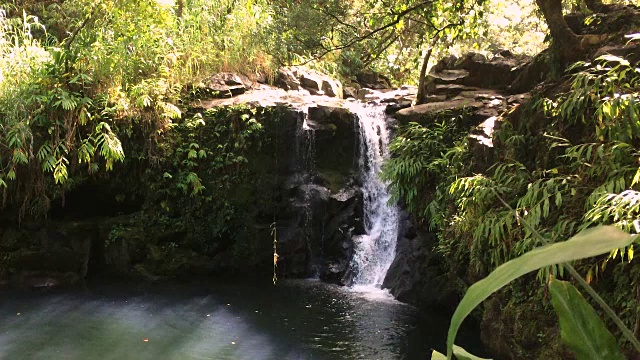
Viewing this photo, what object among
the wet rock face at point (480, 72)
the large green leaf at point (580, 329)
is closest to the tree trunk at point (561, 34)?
the wet rock face at point (480, 72)

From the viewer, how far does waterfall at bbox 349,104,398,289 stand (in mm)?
8594

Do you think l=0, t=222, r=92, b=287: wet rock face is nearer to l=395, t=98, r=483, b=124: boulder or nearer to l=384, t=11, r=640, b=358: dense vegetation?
l=395, t=98, r=483, b=124: boulder

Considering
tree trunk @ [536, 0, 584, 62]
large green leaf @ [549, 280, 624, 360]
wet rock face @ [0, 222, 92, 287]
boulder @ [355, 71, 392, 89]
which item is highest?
boulder @ [355, 71, 392, 89]

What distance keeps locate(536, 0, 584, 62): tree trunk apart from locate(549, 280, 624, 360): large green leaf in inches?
244

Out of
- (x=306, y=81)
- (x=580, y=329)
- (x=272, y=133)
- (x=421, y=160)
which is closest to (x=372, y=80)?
(x=306, y=81)

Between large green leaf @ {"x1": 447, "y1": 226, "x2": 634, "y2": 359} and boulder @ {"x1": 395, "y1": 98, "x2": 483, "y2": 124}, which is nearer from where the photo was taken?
large green leaf @ {"x1": 447, "y1": 226, "x2": 634, "y2": 359}

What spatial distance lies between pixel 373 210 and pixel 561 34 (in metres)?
4.04

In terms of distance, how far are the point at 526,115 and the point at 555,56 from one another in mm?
1137

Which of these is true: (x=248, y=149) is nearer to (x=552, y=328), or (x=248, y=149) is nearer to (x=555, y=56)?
(x=555, y=56)

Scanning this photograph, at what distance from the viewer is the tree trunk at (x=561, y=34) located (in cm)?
628

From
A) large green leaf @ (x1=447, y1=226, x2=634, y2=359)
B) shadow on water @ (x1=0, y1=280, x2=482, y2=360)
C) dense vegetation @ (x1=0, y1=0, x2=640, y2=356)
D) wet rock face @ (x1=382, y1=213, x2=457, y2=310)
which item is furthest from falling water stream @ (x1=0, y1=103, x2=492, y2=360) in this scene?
large green leaf @ (x1=447, y1=226, x2=634, y2=359)

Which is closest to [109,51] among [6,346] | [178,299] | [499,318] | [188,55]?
[188,55]

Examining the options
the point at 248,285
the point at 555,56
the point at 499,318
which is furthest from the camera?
the point at 248,285

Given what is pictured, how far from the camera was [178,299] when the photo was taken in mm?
7691
